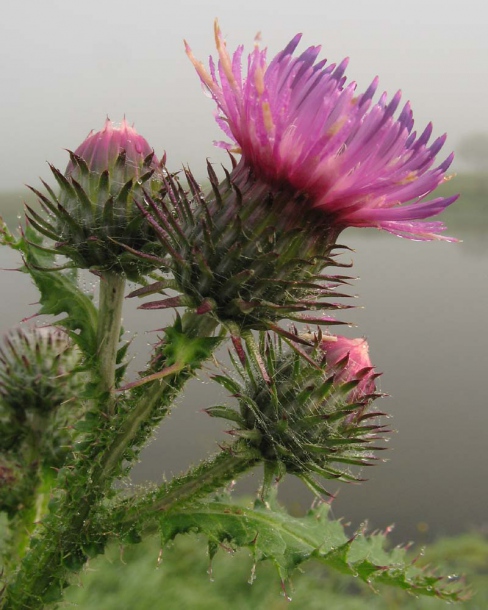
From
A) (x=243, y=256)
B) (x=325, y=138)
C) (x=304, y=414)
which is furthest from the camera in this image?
(x=304, y=414)

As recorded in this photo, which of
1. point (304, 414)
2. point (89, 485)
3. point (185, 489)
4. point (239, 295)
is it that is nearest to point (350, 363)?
point (304, 414)

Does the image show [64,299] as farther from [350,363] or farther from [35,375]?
[350,363]

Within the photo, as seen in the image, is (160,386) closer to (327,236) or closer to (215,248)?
(215,248)

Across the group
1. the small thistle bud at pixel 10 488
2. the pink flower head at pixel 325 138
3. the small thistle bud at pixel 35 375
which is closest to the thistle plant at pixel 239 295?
the pink flower head at pixel 325 138

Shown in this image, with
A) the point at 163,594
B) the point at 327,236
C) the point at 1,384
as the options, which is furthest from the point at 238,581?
the point at 327,236

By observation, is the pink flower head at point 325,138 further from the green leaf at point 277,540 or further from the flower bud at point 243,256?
the green leaf at point 277,540

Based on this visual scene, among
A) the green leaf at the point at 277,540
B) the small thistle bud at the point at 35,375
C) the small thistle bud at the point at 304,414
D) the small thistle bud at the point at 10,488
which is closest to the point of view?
the green leaf at the point at 277,540

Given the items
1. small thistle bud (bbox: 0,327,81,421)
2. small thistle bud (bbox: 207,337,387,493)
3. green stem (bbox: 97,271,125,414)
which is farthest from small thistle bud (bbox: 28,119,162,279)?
small thistle bud (bbox: 0,327,81,421)
